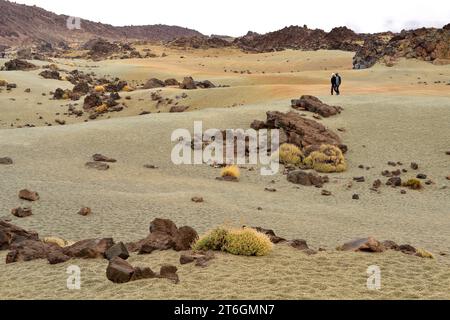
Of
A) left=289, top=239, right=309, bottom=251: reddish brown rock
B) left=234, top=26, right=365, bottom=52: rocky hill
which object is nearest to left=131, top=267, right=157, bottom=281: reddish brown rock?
left=289, top=239, right=309, bottom=251: reddish brown rock

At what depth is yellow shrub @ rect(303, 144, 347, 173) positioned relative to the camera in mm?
24047

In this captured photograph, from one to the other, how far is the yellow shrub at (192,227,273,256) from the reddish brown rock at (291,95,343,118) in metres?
22.1

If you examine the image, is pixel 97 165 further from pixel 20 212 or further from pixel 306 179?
pixel 306 179

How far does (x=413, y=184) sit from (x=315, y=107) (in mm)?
11773

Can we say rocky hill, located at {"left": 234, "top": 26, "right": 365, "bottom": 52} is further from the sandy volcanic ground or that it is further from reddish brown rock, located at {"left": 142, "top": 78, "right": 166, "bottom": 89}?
the sandy volcanic ground

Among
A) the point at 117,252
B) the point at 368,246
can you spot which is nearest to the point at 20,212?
the point at 117,252

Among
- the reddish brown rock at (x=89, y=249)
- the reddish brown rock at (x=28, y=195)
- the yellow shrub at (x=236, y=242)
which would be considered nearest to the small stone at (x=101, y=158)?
the reddish brown rock at (x=28, y=195)

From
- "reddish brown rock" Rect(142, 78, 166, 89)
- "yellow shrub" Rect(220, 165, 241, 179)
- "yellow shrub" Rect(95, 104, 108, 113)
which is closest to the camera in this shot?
"yellow shrub" Rect(220, 165, 241, 179)

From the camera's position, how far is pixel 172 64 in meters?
90.2

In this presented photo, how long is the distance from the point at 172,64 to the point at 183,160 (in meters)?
68.0

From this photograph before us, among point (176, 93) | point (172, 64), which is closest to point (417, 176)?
point (176, 93)

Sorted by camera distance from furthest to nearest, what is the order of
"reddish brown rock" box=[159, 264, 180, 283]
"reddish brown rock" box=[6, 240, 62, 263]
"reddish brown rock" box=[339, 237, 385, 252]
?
"reddish brown rock" box=[339, 237, 385, 252] → "reddish brown rock" box=[6, 240, 62, 263] → "reddish brown rock" box=[159, 264, 180, 283]

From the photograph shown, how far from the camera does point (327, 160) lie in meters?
24.4

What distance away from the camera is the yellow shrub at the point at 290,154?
25.0 meters
